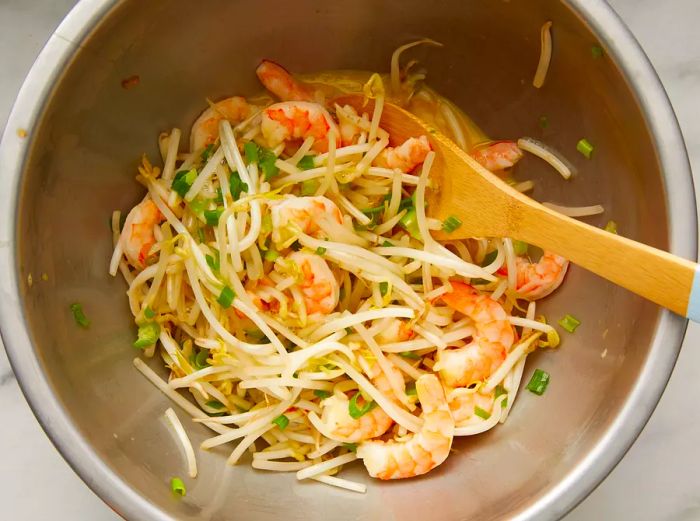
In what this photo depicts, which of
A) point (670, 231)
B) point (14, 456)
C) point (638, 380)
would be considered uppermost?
point (670, 231)

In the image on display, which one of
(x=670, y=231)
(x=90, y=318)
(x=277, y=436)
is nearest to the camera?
(x=670, y=231)

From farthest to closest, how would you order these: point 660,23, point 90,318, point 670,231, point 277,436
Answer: point 660,23 < point 277,436 < point 90,318 < point 670,231

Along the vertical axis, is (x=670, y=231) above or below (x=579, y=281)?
above

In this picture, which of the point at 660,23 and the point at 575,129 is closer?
the point at 575,129

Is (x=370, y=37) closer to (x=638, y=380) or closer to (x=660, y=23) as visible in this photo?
(x=660, y=23)

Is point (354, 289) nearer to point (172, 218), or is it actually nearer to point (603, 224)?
point (172, 218)

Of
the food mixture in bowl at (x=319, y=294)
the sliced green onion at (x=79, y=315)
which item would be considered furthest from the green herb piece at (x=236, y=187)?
the sliced green onion at (x=79, y=315)

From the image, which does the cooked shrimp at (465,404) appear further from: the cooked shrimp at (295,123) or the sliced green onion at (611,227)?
the cooked shrimp at (295,123)

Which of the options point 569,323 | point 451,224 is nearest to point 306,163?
point 451,224

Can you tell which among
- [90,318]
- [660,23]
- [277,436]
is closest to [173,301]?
[90,318]
